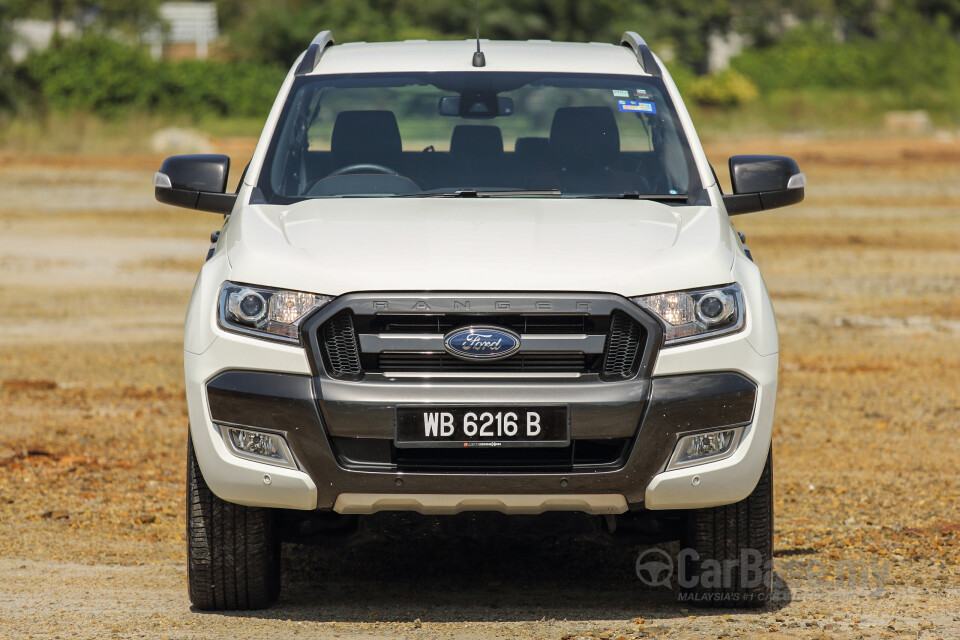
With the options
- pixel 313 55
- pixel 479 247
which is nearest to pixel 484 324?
pixel 479 247

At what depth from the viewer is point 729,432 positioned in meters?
4.37

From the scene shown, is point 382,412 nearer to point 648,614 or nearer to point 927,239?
point 648,614

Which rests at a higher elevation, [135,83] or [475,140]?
[475,140]

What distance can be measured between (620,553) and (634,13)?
49.1 metres

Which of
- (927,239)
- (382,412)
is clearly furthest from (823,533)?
(927,239)

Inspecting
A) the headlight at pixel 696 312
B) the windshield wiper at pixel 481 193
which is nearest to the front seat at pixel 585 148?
the windshield wiper at pixel 481 193

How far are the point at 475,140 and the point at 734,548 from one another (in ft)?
6.28

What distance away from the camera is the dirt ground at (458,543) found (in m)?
4.70

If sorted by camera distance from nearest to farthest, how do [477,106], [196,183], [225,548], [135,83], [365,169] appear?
1. [225,548]
2. [196,183]
3. [365,169]
4. [477,106]
5. [135,83]

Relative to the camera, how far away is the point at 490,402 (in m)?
4.17

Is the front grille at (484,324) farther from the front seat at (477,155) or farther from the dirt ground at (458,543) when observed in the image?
the front seat at (477,155)

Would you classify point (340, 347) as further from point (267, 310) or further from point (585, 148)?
point (585, 148)

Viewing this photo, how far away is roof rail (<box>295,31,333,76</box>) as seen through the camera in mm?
5801

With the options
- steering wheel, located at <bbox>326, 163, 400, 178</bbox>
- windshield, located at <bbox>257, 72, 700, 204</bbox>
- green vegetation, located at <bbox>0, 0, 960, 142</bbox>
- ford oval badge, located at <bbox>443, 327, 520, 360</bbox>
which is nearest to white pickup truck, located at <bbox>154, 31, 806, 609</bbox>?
ford oval badge, located at <bbox>443, 327, 520, 360</bbox>
